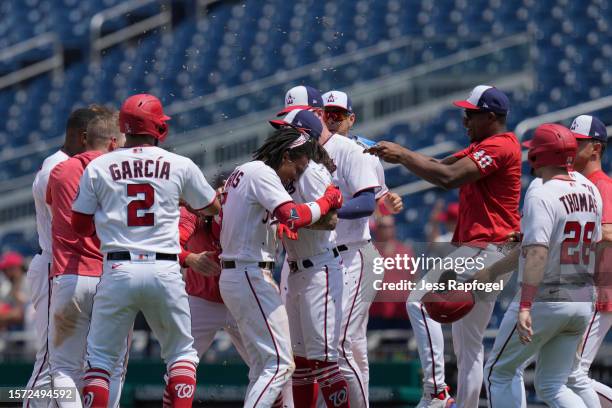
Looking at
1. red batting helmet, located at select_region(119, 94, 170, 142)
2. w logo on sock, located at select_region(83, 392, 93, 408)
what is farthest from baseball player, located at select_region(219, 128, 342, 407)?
w logo on sock, located at select_region(83, 392, 93, 408)

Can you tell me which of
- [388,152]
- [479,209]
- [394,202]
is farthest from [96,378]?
[479,209]

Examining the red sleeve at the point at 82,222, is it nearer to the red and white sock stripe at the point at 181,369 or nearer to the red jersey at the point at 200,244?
the red and white sock stripe at the point at 181,369

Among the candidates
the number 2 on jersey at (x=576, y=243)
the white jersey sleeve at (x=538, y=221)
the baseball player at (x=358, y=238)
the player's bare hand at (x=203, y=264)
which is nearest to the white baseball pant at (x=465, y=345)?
the baseball player at (x=358, y=238)

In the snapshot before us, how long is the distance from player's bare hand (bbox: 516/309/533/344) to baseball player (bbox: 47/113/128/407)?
6.33 feet

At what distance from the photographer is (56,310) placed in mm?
5594

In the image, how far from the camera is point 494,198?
6125 mm

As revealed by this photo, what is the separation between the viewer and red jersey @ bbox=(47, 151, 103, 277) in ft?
18.3

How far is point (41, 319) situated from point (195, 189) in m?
1.29

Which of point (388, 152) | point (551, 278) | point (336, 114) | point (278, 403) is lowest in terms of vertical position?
point (278, 403)

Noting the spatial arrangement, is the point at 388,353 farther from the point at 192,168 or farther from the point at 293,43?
the point at 293,43

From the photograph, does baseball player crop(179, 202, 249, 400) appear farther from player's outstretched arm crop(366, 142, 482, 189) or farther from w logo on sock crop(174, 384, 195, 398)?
player's outstretched arm crop(366, 142, 482, 189)

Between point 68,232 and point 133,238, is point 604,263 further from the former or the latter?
point 68,232

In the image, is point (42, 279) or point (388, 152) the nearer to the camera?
point (388, 152)

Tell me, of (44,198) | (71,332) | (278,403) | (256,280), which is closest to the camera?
(256,280)
